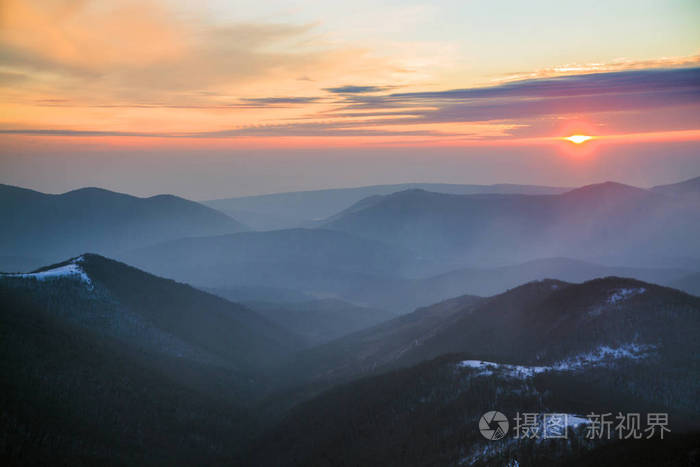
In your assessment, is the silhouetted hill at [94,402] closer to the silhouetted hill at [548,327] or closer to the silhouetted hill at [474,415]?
the silhouetted hill at [474,415]

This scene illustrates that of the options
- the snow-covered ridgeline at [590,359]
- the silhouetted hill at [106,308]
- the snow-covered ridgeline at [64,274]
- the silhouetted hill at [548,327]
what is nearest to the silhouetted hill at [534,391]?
the snow-covered ridgeline at [590,359]

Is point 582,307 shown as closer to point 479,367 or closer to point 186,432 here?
point 479,367

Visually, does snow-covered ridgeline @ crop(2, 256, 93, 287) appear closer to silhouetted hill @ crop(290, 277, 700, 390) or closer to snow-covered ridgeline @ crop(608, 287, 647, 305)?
silhouetted hill @ crop(290, 277, 700, 390)

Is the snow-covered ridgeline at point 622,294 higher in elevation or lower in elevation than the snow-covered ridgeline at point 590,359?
higher

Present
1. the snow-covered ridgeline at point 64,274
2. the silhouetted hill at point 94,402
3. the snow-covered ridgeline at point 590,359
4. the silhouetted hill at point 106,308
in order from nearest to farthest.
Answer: the silhouetted hill at point 94,402 < the snow-covered ridgeline at point 590,359 < the silhouetted hill at point 106,308 < the snow-covered ridgeline at point 64,274

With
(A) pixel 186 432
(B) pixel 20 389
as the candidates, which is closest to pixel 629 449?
(A) pixel 186 432

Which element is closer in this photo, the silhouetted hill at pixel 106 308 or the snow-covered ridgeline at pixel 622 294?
the snow-covered ridgeline at pixel 622 294

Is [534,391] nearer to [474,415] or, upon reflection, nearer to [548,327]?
[474,415]

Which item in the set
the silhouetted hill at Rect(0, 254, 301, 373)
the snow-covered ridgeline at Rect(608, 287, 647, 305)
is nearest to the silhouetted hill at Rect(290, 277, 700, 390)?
the snow-covered ridgeline at Rect(608, 287, 647, 305)
